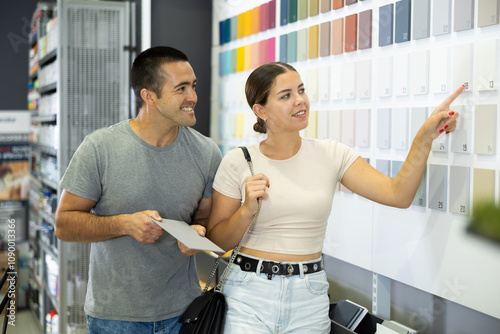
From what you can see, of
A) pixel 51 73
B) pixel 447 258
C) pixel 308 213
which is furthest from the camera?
pixel 51 73

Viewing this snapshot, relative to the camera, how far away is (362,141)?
2.60 metres

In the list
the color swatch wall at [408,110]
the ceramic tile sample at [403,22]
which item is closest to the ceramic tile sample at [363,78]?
the color swatch wall at [408,110]

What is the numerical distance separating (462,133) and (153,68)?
1224 mm

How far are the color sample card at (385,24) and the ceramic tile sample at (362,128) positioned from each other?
34 centimetres

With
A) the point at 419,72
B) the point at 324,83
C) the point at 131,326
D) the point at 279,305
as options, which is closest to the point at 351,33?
the point at 324,83

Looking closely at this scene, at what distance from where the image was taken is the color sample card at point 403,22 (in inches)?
90.0

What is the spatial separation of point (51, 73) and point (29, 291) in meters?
1.51

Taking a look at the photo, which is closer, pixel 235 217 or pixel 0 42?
pixel 235 217

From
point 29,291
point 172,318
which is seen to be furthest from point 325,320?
point 29,291

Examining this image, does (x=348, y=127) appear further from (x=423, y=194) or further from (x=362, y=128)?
(x=423, y=194)

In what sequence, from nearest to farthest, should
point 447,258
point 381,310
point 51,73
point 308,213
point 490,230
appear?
point 490,230, point 308,213, point 447,258, point 381,310, point 51,73

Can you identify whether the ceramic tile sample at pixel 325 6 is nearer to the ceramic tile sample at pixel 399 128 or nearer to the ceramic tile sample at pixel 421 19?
the ceramic tile sample at pixel 421 19

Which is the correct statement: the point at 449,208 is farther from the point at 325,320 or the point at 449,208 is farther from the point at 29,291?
the point at 29,291

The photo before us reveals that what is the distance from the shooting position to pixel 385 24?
2.43 metres
